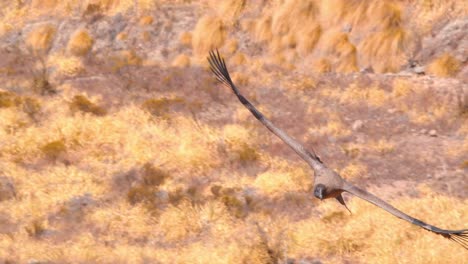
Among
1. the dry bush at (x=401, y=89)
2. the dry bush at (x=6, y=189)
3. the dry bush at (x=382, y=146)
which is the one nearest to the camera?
the dry bush at (x=6, y=189)

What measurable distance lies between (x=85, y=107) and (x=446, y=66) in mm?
11547

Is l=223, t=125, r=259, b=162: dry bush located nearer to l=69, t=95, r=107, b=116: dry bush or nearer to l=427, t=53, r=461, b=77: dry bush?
l=69, t=95, r=107, b=116: dry bush

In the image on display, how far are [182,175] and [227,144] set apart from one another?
1.79m

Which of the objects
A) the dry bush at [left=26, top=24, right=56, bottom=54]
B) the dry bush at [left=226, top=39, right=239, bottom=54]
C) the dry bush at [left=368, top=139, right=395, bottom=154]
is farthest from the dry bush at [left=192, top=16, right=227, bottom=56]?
the dry bush at [left=368, top=139, right=395, bottom=154]

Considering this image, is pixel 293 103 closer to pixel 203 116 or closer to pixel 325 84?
pixel 325 84

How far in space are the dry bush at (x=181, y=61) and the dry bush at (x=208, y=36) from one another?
522 millimetres

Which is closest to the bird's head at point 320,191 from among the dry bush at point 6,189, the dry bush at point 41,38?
the dry bush at point 6,189

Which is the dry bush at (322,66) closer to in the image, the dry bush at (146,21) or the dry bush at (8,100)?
the dry bush at (146,21)

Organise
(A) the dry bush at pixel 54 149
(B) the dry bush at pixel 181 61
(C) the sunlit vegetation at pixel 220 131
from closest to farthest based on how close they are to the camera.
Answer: (C) the sunlit vegetation at pixel 220 131 < (A) the dry bush at pixel 54 149 < (B) the dry bush at pixel 181 61

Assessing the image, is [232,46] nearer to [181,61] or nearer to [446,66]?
[181,61]

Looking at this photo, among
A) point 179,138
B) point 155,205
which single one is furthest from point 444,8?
point 155,205

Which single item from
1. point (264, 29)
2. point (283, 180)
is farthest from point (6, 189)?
point (264, 29)

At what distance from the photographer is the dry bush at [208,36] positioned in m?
21.3

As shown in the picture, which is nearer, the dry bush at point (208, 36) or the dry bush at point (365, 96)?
the dry bush at point (365, 96)
